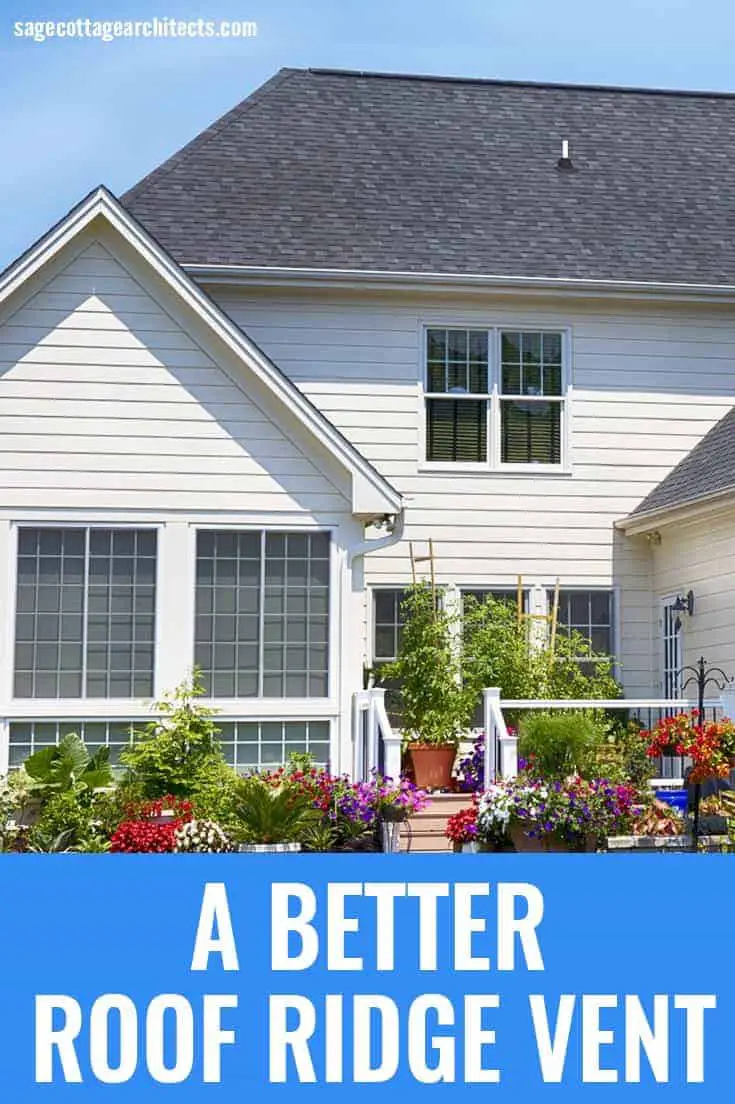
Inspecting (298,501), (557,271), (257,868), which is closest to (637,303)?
(557,271)

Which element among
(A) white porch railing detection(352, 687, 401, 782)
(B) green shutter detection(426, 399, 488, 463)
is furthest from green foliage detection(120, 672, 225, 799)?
(B) green shutter detection(426, 399, 488, 463)

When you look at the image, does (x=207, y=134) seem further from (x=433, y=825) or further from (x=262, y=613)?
(x=433, y=825)

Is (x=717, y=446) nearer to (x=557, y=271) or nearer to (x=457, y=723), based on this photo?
(x=557, y=271)

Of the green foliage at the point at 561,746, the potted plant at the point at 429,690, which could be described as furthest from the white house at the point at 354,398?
the green foliage at the point at 561,746

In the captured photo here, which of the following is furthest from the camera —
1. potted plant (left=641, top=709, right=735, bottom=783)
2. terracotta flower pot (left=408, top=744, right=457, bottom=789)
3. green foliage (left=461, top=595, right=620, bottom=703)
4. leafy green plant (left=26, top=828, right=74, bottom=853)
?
green foliage (left=461, top=595, right=620, bottom=703)

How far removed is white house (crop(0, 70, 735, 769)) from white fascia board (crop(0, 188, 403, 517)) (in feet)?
0.08

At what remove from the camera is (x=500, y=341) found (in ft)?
53.8

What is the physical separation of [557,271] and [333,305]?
102 inches

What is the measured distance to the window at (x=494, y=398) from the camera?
1630cm

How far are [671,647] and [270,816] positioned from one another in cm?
654

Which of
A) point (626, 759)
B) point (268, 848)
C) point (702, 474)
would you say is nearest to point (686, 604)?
point (702, 474)

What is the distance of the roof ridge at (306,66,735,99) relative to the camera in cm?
1925

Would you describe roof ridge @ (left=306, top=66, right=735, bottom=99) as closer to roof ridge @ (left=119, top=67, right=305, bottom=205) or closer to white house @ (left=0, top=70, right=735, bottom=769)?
white house @ (left=0, top=70, right=735, bottom=769)

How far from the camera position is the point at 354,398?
52.9ft
